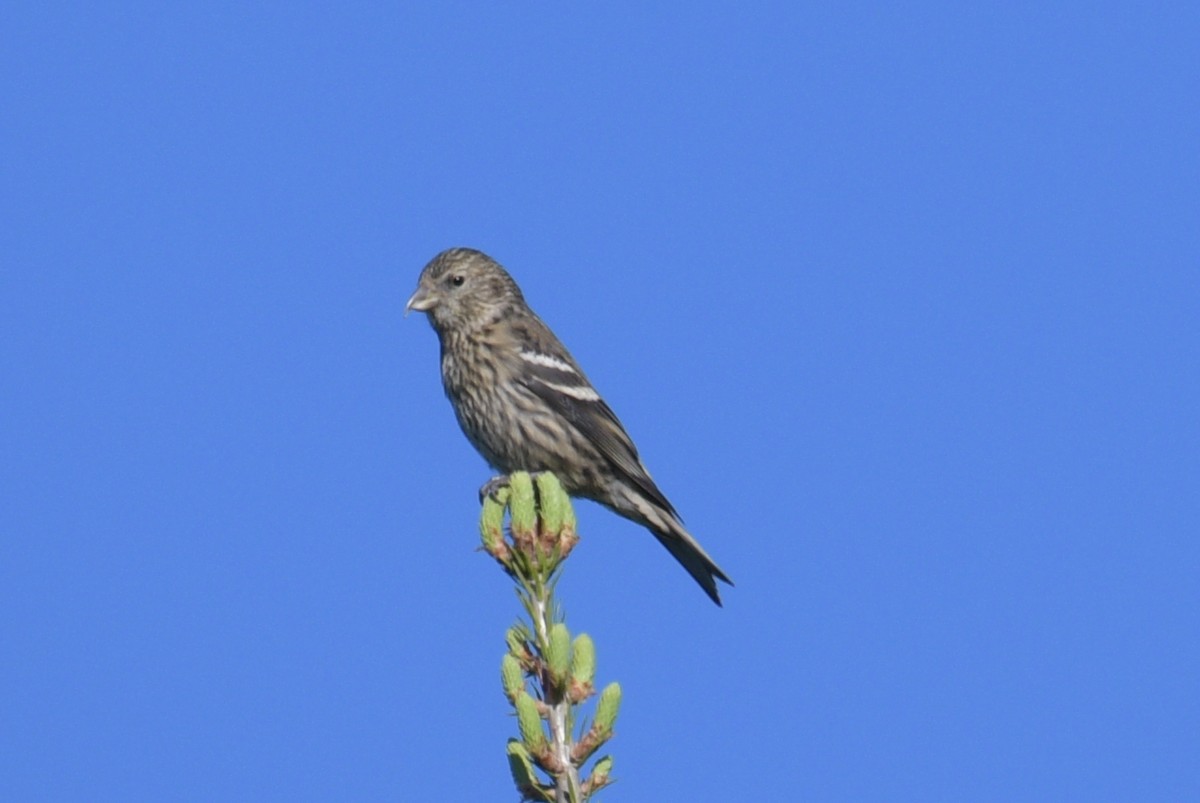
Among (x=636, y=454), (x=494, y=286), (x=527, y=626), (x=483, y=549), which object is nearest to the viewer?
(x=527, y=626)

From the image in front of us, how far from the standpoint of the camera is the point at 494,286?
9.38 meters

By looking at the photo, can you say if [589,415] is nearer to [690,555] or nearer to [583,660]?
[690,555]

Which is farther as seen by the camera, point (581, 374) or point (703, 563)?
point (581, 374)

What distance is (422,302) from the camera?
9164mm

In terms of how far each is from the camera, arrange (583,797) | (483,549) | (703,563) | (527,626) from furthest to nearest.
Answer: (703,563) → (483,549) → (527,626) → (583,797)

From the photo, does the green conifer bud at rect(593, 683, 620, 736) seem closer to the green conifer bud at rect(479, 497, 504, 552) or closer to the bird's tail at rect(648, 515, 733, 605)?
the green conifer bud at rect(479, 497, 504, 552)

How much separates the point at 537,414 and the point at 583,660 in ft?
16.0

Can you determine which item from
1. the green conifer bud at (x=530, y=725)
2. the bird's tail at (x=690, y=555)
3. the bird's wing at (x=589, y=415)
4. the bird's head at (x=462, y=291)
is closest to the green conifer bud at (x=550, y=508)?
the green conifer bud at (x=530, y=725)

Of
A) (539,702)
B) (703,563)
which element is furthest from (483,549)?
(703,563)

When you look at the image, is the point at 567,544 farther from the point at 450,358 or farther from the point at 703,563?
the point at 450,358

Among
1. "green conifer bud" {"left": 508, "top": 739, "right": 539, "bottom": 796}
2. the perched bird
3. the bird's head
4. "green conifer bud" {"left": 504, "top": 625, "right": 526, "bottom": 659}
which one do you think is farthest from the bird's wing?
"green conifer bud" {"left": 508, "top": 739, "right": 539, "bottom": 796}

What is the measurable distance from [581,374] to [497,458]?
2.79 feet

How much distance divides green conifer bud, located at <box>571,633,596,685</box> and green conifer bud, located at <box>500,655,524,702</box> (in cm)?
14

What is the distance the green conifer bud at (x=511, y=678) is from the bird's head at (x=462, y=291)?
17.7ft
